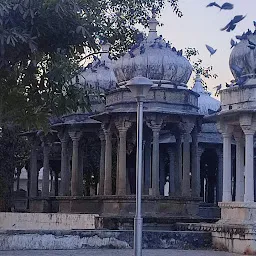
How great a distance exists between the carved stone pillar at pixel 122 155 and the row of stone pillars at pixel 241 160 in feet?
14.4

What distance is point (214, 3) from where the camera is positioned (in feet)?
38.7

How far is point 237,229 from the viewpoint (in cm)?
1645

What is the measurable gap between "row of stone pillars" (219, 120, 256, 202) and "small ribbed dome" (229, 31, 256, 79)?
4.65ft

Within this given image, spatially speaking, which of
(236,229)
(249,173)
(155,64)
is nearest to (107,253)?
(236,229)

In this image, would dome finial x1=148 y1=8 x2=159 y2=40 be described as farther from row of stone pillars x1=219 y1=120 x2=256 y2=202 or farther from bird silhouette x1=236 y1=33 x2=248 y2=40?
row of stone pillars x1=219 y1=120 x2=256 y2=202

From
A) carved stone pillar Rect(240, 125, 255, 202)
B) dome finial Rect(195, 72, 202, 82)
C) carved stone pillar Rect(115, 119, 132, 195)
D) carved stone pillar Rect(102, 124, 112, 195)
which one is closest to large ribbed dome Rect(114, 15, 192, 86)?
carved stone pillar Rect(115, 119, 132, 195)

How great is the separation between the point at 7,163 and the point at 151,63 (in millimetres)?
11036

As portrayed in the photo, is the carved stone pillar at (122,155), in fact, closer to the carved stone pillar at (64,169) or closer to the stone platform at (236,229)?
the carved stone pillar at (64,169)

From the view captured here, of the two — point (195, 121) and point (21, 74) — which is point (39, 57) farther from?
point (195, 121)

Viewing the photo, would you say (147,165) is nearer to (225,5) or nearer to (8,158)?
(8,158)

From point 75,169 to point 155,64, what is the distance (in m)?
4.89

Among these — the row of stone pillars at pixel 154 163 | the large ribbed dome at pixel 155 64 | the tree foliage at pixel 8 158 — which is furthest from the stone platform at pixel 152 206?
the tree foliage at pixel 8 158

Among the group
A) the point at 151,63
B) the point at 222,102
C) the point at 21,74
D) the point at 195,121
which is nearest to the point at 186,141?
the point at 195,121

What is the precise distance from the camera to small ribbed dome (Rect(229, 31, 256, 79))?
17.8 m
